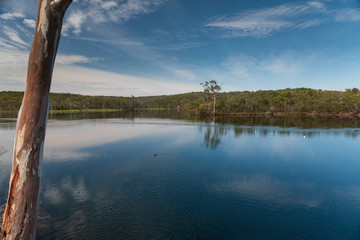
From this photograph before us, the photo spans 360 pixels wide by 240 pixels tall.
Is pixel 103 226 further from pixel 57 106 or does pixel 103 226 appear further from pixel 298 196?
pixel 57 106

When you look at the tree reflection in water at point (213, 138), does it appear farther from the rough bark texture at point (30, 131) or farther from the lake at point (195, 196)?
the rough bark texture at point (30, 131)

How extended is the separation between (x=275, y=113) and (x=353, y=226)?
67701 mm

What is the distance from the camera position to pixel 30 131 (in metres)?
2.78

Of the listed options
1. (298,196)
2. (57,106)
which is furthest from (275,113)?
(57,106)

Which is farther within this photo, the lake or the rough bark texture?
the lake

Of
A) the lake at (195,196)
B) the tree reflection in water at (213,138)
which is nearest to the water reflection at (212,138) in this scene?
the tree reflection in water at (213,138)

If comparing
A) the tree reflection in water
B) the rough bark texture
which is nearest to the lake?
the rough bark texture

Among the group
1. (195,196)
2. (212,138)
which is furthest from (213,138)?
(195,196)

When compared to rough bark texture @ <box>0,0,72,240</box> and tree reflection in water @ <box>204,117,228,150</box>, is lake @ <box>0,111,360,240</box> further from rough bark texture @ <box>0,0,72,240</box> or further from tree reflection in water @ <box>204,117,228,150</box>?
tree reflection in water @ <box>204,117,228,150</box>

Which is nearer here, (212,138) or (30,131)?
(30,131)

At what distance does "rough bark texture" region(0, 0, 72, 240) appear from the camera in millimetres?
2736

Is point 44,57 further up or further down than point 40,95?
further up

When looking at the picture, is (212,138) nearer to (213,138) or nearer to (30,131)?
(213,138)

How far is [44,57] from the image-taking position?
2.80 meters
